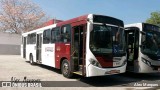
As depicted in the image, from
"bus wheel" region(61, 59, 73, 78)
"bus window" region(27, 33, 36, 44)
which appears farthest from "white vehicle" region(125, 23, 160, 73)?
"bus window" region(27, 33, 36, 44)

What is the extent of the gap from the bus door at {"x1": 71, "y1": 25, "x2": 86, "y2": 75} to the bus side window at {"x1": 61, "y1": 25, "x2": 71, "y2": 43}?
48cm

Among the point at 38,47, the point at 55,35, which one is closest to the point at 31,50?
the point at 38,47

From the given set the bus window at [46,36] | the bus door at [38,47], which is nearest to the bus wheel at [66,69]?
the bus window at [46,36]

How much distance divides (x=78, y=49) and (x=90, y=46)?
1.32 meters

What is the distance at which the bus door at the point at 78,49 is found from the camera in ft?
32.2

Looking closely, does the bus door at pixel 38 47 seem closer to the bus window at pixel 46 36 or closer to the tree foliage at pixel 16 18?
the bus window at pixel 46 36

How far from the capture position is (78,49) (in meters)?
10.5

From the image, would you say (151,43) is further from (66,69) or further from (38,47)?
(38,47)

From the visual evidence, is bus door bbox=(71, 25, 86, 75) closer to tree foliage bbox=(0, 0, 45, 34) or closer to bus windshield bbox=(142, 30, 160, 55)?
bus windshield bbox=(142, 30, 160, 55)

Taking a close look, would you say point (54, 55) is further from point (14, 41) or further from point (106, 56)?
point (14, 41)

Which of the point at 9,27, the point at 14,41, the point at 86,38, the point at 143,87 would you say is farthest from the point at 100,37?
the point at 9,27

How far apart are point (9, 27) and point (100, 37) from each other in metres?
36.3

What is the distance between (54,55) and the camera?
42.5ft

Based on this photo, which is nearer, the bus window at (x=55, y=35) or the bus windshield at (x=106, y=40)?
the bus windshield at (x=106, y=40)
